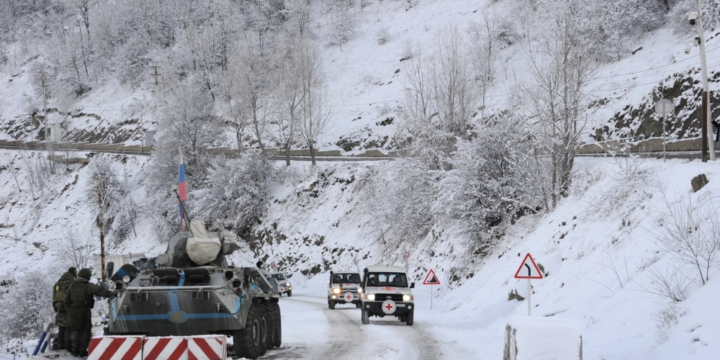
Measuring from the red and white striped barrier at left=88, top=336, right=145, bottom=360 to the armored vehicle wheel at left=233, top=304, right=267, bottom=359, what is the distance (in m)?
2.38

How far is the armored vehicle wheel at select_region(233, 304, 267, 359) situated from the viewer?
1209cm

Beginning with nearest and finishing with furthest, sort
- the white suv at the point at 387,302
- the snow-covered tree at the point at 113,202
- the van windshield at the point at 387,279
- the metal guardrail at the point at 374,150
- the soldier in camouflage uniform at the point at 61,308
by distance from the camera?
the soldier in camouflage uniform at the point at 61,308
the white suv at the point at 387,302
the van windshield at the point at 387,279
the metal guardrail at the point at 374,150
the snow-covered tree at the point at 113,202

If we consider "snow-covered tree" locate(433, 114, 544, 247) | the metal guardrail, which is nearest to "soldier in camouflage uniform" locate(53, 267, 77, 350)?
the metal guardrail

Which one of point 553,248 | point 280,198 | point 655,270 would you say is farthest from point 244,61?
point 655,270

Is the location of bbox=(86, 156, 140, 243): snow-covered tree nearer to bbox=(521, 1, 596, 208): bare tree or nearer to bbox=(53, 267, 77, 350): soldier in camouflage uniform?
bbox=(521, 1, 596, 208): bare tree

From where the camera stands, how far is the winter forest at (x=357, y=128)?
2912cm

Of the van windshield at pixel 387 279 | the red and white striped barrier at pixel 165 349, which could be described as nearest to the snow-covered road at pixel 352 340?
the van windshield at pixel 387 279

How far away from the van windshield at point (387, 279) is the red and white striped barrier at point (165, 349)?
1166 cm

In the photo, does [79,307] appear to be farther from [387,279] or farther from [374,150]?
[374,150]

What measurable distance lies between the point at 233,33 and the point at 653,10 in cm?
5877

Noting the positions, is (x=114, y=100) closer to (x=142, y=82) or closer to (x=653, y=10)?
(x=142, y=82)

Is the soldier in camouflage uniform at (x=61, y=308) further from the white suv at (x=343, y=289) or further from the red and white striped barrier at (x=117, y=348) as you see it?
the white suv at (x=343, y=289)

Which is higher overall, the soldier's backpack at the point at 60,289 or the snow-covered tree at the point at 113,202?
the snow-covered tree at the point at 113,202

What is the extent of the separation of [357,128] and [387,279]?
47.8 metres
